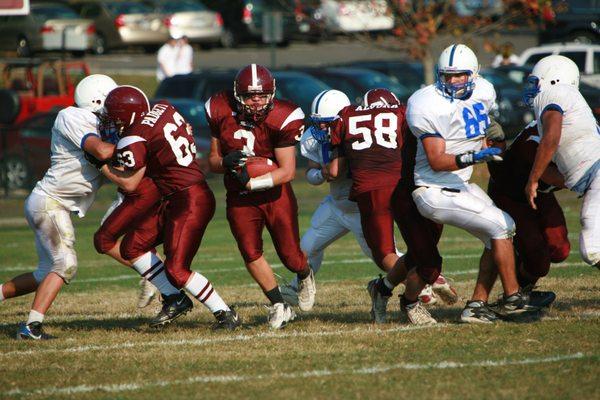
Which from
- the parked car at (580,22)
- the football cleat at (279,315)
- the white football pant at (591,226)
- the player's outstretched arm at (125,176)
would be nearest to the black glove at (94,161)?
the player's outstretched arm at (125,176)

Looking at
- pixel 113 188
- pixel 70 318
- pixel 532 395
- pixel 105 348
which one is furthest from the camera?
pixel 113 188

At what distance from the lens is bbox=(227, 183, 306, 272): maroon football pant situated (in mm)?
7641

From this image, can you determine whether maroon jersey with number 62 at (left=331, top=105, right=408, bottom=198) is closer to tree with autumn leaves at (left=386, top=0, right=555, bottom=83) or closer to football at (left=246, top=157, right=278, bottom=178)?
Result: football at (left=246, top=157, right=278, bottom=178)

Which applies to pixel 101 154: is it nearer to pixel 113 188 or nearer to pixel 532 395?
pixel 532 395

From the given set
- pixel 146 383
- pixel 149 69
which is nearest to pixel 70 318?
pixel 146 383

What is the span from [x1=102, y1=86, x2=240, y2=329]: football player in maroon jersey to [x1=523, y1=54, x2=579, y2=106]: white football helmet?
7.22ft

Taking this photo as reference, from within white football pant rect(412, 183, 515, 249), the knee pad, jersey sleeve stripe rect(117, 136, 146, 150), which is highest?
jersey sleeve stripe rect(117, 136, 146, 150)

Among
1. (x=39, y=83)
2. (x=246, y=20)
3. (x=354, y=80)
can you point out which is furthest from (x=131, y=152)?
(x=246, y=20)

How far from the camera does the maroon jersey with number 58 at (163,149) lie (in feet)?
24.1

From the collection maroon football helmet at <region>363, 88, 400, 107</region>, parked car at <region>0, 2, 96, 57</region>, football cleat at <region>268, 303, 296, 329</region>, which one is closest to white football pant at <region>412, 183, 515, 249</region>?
football cleat at <region>268, 303, 296, 329</region>

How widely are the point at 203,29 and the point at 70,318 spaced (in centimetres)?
2382

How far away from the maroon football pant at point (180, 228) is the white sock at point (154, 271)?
14 centimetres

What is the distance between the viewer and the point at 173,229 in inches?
292

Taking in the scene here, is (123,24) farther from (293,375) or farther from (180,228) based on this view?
(293,375)
